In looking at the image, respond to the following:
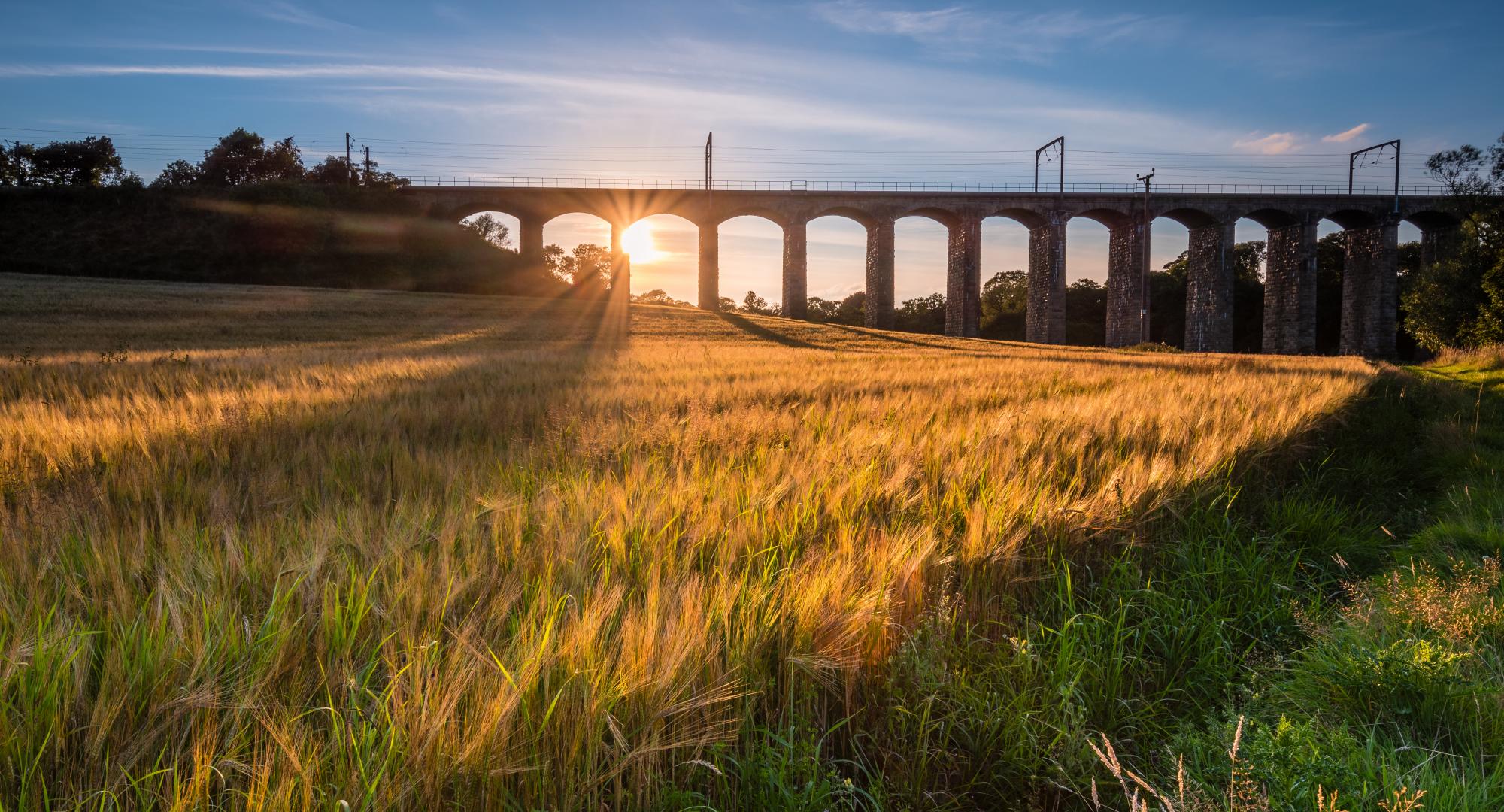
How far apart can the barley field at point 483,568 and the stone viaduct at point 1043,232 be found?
47.5 m

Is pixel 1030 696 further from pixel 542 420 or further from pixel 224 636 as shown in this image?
pixel 542 420

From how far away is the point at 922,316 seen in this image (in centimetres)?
7625

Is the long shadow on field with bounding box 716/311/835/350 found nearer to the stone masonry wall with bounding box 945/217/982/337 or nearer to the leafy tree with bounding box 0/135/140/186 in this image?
the stone masonry wall with bounding box 945/217/982/337

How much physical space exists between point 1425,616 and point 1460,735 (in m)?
0.65

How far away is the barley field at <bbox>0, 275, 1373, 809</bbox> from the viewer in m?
0.95

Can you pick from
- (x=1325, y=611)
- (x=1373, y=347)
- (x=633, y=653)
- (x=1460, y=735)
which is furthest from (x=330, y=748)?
(x=1373, y=347)

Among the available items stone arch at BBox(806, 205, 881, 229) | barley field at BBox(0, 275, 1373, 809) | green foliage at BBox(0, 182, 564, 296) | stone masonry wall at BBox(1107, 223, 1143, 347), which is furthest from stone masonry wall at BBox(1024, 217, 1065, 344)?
barley field at BBox(0, 275, 1373, 809)

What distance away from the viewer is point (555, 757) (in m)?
1.03

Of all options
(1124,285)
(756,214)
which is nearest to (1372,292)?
(1124,285)

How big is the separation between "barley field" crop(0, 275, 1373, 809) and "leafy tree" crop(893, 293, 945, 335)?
234ft

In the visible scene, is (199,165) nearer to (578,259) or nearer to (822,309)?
(578,259)

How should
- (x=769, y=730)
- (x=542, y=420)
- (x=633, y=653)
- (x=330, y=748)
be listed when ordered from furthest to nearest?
(x=542, y=420), (x=769, y=730), (x=633, y=653), (x=330, y=748)

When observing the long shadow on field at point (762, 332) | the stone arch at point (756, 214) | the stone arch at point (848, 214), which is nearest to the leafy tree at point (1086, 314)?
the stone arch at point (848, 214)

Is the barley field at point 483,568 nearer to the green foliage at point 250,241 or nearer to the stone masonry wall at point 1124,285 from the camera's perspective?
the green foliage at point 250,241
